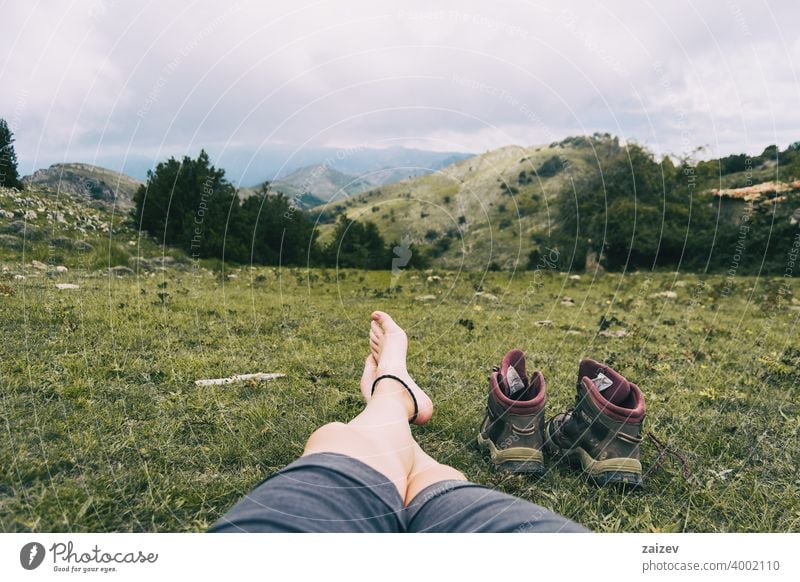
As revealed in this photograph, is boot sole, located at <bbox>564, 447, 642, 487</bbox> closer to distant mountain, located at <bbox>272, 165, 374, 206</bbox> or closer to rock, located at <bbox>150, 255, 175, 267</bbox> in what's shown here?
distant mountain, located at <bbox>272, 165, 374, 206</bbox>

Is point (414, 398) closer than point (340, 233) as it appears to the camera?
Yes

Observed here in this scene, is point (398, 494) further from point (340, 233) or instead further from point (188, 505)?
point (340, 233)

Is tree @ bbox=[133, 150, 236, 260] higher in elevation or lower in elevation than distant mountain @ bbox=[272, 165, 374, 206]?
higher

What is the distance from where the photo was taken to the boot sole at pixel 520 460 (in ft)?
9.57

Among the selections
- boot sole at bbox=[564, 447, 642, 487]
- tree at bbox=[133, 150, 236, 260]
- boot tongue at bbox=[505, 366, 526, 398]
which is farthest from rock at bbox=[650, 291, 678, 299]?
tree at bbox=[133, 150, 236, 260]

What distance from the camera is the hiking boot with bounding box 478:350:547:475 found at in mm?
2934

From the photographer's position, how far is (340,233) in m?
14.7

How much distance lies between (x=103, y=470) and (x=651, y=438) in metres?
3.22

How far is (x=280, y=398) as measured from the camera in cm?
381

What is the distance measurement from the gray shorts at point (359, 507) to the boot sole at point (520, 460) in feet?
2.78

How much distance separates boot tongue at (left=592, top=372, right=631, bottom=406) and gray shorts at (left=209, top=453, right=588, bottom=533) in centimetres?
122

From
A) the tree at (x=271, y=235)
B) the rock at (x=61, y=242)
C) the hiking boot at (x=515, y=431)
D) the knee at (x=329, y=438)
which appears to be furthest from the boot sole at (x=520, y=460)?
the tree at (x=271, y=235)
